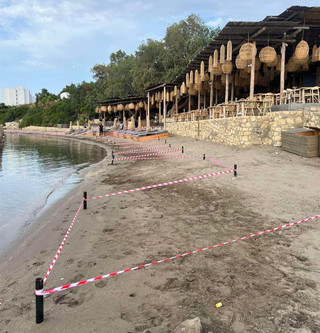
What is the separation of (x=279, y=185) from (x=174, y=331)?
5.87m

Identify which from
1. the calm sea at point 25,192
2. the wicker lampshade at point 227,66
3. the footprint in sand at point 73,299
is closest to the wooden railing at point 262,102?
the wicker lampshade at point 227,66

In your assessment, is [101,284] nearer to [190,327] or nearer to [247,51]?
[190,327]

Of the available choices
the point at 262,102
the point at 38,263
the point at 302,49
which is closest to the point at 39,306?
the point at 38,263

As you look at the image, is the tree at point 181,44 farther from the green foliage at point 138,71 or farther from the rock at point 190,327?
the rock at point 190,327

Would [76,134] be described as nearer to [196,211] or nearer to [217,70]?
[217,70]

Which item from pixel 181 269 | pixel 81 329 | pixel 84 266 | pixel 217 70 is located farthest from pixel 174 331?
pixel 217 70

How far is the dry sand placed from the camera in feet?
9.11

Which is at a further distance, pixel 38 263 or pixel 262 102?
pixel 262 102

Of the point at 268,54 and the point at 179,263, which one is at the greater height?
the point at 268,54

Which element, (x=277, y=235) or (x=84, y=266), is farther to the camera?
(x=277, y=235)

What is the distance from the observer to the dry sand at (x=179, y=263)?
278 cm

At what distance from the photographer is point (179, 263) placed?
383 cm

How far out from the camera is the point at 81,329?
2.70 m

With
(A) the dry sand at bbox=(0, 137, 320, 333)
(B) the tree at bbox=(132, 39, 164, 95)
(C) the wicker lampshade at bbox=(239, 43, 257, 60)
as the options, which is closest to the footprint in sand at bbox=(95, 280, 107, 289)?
(A) the dry sand at bbox=(0, 137, 320, 333)
